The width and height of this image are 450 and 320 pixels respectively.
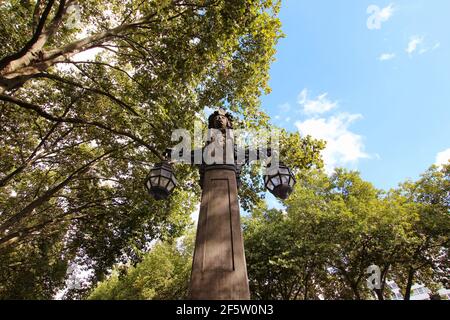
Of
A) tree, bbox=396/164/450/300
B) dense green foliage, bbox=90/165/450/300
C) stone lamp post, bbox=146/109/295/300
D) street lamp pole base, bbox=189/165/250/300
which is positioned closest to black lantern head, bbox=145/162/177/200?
stone lamp post, bbox=146/109/295/300

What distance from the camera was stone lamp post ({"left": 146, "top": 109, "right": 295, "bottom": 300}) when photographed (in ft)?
8.58

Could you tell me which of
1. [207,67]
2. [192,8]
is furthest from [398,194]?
[192,8]

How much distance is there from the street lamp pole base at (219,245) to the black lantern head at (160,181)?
614mm

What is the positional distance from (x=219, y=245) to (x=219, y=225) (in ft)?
0.76

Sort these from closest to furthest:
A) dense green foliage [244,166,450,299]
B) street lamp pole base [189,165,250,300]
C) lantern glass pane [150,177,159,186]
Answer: street lamp pole base [189,165,250,300] < lantern glass pane [150,177,159,186] < dense green foliage [244,166,450,299]

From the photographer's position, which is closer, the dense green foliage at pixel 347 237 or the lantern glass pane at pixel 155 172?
the lantern glass pane at pixel 155 172

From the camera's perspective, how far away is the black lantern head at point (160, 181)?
3.84m

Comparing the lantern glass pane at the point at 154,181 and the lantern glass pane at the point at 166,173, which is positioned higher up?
the lantern glass pane at the point at 166,173

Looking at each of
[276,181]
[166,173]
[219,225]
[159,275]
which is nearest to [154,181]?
[166,173]

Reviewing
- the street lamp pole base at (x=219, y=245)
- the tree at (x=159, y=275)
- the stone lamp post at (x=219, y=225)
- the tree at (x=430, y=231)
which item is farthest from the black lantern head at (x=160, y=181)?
the tree at (x=159, y=275)

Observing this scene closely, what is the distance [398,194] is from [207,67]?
15.6 metres

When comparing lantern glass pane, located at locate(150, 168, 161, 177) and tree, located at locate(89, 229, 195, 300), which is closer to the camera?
lantern glass pane, located at locate(150, 168, 161, 177)

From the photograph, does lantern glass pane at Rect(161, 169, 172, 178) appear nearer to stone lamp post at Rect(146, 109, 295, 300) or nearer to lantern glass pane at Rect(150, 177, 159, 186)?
stone lamp post at Rect(146, 109, 295, 300)

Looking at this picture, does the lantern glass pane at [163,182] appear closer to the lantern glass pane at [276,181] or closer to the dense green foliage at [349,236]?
the lantern glass pane at [276,181]
